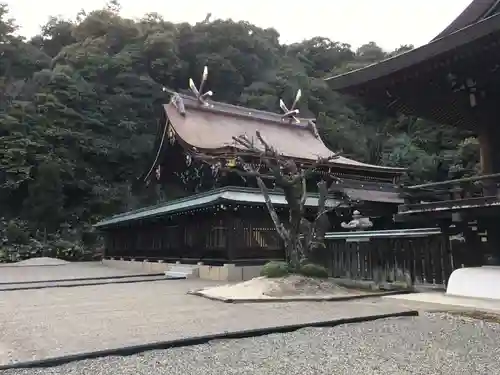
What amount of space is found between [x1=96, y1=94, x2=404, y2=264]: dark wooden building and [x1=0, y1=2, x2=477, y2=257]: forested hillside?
263 inches

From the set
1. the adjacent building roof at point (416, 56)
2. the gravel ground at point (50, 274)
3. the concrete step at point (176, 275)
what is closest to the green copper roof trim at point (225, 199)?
the concrete step at point (176, 275)

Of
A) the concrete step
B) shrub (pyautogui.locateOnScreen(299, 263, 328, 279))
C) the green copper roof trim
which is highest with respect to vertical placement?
the green copper roof trim

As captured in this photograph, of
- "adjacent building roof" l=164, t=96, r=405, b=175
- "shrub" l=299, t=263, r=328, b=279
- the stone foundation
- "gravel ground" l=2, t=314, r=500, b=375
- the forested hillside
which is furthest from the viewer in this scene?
the forested hillside

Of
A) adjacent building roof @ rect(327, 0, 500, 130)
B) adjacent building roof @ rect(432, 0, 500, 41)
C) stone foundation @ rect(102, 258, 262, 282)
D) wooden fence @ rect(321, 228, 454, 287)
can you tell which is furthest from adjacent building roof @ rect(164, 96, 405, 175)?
adjacent building roof @ rect(432, 0, 500, 41)

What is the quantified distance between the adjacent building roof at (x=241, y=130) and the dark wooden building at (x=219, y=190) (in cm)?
4

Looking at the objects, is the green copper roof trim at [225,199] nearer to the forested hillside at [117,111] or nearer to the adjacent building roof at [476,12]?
the adjacent building roof at [476,12]

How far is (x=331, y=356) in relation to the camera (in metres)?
3.71

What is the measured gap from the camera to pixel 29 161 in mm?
26797

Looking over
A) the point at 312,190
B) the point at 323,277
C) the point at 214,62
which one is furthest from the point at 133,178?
the point at 323,277

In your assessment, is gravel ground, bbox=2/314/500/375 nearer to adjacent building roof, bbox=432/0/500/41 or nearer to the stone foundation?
adjacent building roof, bbox=432/0/500/41

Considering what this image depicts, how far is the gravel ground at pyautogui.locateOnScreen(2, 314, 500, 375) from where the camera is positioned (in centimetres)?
335

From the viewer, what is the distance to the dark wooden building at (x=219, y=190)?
12781mm

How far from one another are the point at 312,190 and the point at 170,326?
1136 centimetres

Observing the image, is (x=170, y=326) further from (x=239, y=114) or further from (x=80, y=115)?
(x=80, y=115)
